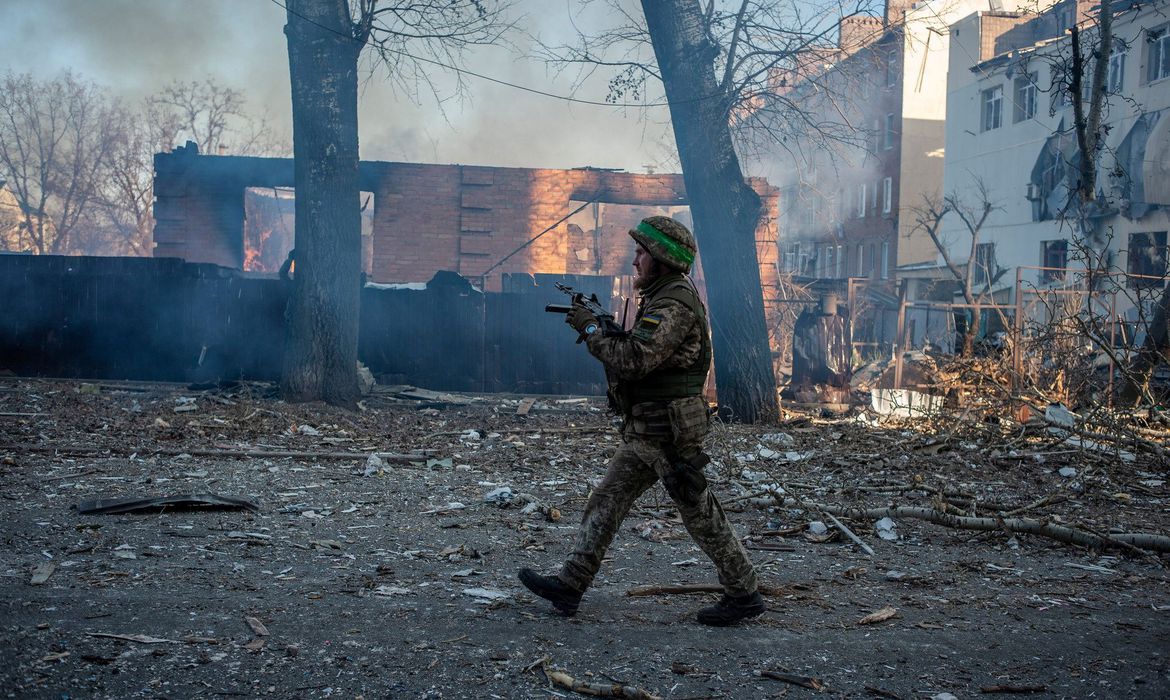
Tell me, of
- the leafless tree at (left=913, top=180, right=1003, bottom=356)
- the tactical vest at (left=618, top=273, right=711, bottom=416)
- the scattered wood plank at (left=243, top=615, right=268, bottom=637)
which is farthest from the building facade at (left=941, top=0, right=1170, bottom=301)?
the scattered wood plank at (left=243, top=615, right=268, bottom=637)

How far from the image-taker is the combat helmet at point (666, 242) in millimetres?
4246

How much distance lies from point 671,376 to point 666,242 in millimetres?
599

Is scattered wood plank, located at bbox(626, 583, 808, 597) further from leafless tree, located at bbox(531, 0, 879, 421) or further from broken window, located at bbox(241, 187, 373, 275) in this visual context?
broken window, located at bbox(241, 187, 373, 275)

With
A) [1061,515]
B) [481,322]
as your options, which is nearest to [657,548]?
[1061,515]

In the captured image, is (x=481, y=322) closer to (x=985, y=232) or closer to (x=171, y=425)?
(x=171, y=425)

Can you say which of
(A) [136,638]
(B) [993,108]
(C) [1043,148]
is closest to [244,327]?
(A) [136,638]

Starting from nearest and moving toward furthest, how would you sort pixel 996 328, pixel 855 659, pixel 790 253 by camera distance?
pixel 855 659 → pixel 996 328 → pixel 790 253

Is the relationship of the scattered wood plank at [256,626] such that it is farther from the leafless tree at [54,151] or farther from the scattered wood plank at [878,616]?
the leafless tree at [54,151]

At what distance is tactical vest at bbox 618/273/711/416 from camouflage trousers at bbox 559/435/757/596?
20 centimetres

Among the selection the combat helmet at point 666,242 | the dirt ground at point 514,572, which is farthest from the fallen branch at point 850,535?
the combat helmet at point 666,242

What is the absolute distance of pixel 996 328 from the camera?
21.7m

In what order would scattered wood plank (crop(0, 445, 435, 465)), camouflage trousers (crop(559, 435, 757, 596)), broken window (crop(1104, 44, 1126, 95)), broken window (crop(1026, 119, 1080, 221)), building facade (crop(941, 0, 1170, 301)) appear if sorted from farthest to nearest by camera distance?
broken window (crop(1026, 119, 1080, 221))
broken window (crop(1104, 44, 1126, 95))
building facade (crop(941, 0, 1170, 301))
scattered wood plank (crop(0, 445, 435, 465))
camouflage trousers (crop(559, 435, 757, 596))

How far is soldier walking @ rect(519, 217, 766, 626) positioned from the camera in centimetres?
411

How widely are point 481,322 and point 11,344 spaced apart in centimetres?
738
